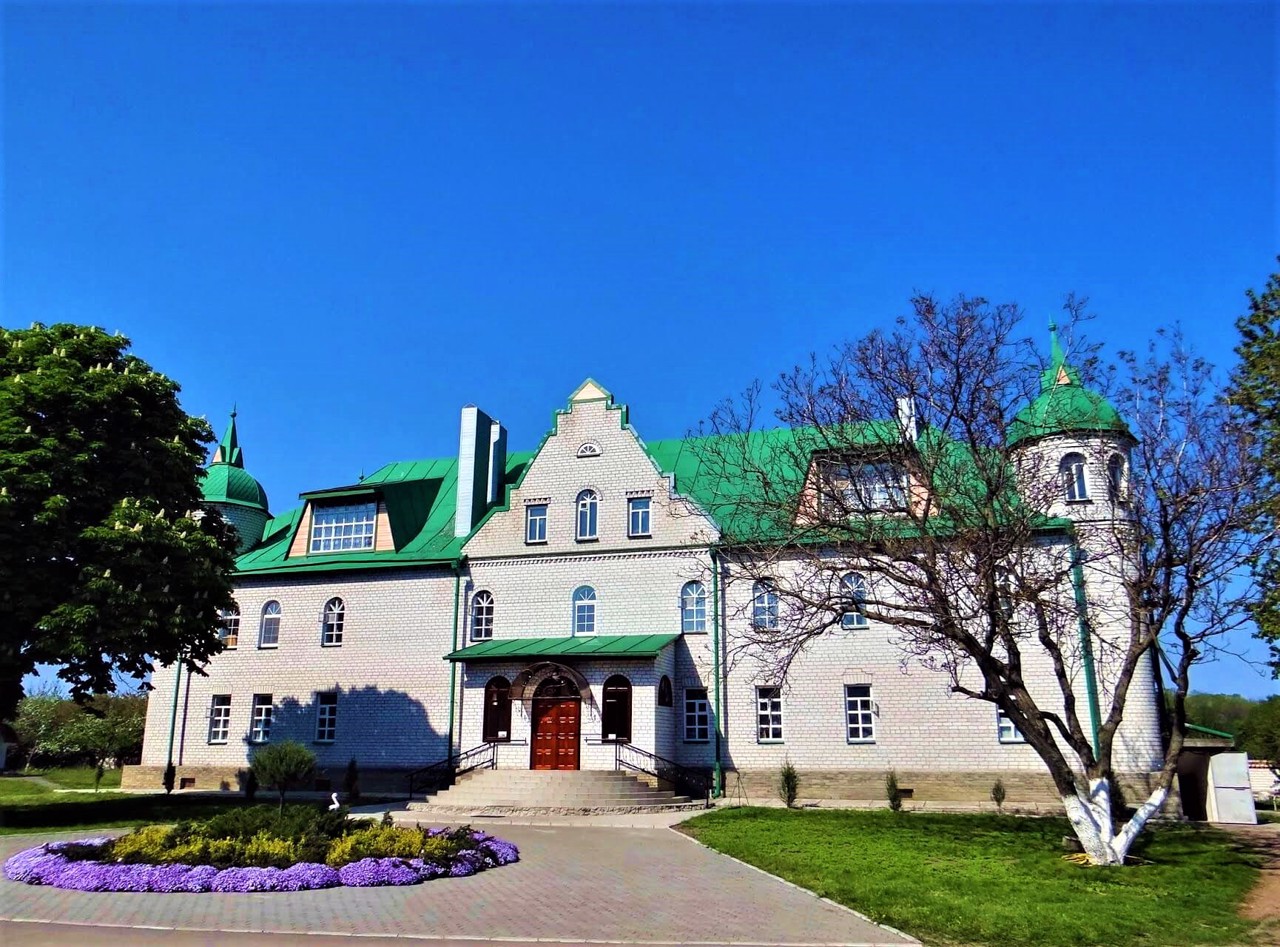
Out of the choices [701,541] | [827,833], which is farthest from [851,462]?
[701,541]

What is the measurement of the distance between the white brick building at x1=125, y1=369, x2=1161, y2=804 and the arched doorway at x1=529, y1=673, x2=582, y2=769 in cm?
6

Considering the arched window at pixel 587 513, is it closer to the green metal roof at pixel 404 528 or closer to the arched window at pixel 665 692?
the green metal roof at pixel 404 528

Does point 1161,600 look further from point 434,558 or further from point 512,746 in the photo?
Answer: point 434,558

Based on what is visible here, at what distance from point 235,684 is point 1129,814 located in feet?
81.9

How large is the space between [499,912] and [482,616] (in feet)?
58.3

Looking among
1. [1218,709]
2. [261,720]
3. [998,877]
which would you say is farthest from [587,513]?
[1218,709]

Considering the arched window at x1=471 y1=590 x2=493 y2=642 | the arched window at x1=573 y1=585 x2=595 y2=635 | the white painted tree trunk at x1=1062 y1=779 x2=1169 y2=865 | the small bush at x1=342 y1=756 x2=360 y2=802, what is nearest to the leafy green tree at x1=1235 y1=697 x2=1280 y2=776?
the arched window at x1=573 y1=585 x2=595 y2=635

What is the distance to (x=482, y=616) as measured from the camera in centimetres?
2844

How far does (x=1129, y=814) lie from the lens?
2081cm

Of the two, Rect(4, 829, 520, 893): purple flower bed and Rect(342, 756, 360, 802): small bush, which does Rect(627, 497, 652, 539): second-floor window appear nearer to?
Rect(342, 756, 360, 802): small bush

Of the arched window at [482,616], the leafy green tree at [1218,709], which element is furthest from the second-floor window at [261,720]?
the leafy green tree at [1218,709]

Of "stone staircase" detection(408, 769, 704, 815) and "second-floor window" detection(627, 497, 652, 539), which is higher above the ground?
"second-floor window" detection(627, 497, 652, 539)

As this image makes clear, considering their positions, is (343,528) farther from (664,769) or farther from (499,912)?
(499,912)

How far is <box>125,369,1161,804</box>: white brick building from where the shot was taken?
961 inches
